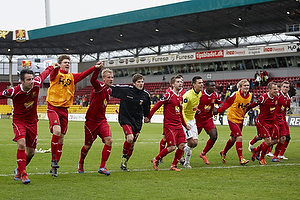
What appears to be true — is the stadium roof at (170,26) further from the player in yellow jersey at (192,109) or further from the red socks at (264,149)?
the player in yellow jersey at (192,109)

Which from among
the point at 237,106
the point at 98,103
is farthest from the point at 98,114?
the point at 237,106

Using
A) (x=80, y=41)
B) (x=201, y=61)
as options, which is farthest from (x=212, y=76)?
(x=80, y=41)

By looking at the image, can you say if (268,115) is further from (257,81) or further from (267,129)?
(257,81)

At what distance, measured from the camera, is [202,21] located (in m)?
44.7

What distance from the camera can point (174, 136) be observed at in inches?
378

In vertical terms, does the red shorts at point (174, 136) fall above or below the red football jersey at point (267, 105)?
below

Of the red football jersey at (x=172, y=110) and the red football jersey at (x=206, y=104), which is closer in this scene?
the red football jersey at (x=172, y=110)

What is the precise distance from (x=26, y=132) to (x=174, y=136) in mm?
3371

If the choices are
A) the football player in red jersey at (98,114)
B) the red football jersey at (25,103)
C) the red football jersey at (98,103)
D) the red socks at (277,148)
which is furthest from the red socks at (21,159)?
the red socks at (277,148)

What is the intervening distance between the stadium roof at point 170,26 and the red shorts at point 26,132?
30707mm

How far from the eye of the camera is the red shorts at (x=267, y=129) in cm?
1135

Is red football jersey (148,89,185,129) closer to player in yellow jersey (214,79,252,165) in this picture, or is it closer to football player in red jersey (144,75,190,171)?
football player in red jersey (144,75,190,171)

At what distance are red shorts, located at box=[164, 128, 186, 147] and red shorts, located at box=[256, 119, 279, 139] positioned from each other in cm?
283

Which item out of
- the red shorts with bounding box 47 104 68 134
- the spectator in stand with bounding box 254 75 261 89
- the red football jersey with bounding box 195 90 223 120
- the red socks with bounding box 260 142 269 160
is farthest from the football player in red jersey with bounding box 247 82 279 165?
the spectator in stand with bounding box 254 75 261 89
